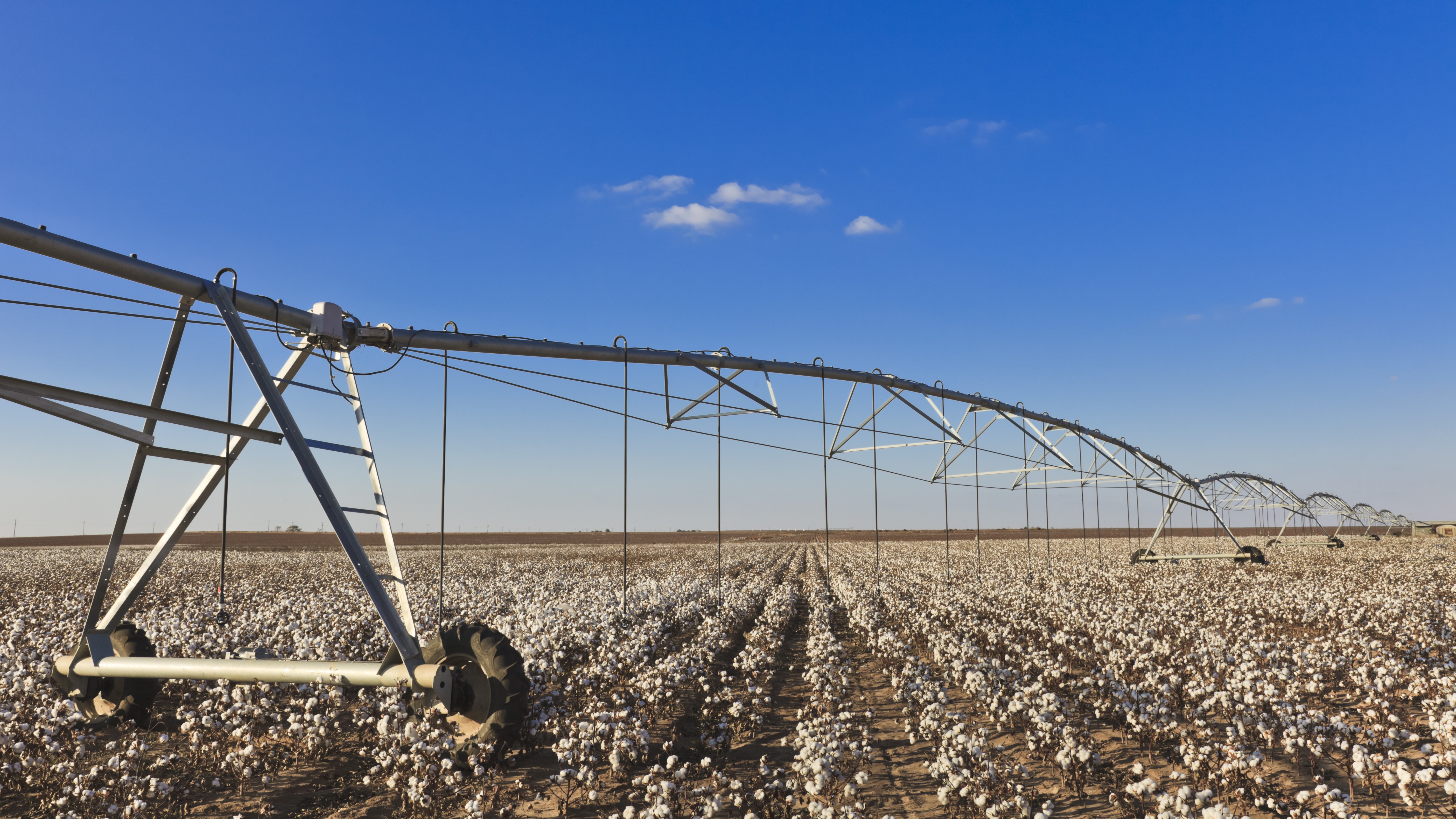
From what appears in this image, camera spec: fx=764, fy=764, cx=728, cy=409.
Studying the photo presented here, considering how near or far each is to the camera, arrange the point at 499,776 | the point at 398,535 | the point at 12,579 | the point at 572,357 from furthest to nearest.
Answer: the point at 398,535 → the point at 12,579 → the point at 572,357 → the point at 499,776

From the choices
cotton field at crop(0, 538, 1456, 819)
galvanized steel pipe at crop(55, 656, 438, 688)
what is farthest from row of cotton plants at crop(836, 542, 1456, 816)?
galvanized steel pipe at crop(55, 656, 438, 688)

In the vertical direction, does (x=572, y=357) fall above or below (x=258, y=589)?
above

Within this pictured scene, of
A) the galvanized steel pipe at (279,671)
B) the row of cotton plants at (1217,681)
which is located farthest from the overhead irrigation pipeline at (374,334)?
the row of cotton plants at (1217,681)

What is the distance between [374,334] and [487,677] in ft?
16.3

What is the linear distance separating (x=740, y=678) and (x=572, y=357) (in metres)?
6.08

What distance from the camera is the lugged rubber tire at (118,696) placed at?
26.3ft

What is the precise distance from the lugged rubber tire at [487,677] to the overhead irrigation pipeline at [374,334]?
4028 millimetres

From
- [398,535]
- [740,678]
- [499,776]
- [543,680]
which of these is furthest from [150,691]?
[398,535]

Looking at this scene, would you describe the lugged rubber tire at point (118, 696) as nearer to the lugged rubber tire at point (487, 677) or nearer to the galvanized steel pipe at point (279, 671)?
the galvanized steel pipe at point (279, 671)

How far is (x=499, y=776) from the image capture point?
7.93m

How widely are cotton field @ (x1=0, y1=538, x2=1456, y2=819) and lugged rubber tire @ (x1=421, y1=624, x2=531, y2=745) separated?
0.51 metres

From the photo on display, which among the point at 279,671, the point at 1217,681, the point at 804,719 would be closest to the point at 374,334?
the point at 279,671

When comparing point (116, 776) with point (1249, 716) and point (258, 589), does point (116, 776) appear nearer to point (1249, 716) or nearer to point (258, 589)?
point (1249, 716)

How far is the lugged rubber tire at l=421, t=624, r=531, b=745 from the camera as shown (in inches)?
233
